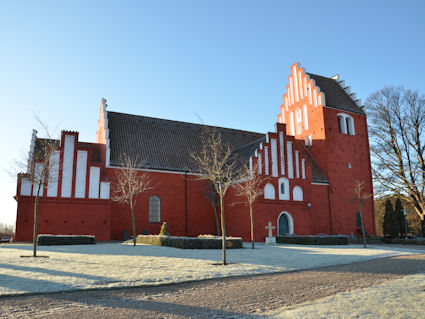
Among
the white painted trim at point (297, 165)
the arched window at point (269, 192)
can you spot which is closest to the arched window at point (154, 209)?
the arched window at point (269, 192)

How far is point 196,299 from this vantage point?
305 inches

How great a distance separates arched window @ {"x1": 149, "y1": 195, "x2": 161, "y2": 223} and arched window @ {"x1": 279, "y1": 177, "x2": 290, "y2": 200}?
9.60 meters

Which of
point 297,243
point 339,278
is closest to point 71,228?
point 297,243

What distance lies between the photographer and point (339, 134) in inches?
1369

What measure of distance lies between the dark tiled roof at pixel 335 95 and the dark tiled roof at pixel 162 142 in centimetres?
556

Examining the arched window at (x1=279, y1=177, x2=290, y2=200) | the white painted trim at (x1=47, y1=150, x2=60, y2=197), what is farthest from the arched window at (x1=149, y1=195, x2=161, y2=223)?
the arched window at (x1=279, y1=177, x2=290, y2=200)

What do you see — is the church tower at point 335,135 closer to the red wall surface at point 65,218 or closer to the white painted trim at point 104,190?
the white painted trim at point 104,190

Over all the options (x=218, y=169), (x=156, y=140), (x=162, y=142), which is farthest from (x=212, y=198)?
(x=218, y=169)

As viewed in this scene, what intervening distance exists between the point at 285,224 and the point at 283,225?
241 mm

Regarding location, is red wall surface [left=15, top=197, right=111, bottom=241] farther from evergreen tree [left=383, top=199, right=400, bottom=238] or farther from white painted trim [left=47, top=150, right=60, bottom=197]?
evergreen tree [left=383, top=199, right=400, bottom=238]

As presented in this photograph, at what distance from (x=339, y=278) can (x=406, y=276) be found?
212cm

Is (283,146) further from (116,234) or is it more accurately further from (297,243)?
(116,234)

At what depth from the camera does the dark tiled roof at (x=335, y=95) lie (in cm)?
3538

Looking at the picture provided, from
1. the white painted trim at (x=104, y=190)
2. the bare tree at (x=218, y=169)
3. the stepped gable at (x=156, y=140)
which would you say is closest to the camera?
the bare tree at (x=218, y=169)
